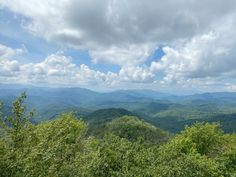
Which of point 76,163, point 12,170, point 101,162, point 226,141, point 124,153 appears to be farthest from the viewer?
point 226,141

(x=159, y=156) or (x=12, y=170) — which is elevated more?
(x=12, y=170)

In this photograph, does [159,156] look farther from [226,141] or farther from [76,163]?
[226,141]

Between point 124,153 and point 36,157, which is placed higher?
point 36,157

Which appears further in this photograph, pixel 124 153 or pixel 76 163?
pixel 124 153

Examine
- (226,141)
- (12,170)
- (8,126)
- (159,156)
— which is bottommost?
(226,141)

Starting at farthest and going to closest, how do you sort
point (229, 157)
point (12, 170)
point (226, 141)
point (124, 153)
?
point (226, 141)
point (229, 157)
point (124, 153)
point (12, 170)

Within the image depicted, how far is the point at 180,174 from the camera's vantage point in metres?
26.8

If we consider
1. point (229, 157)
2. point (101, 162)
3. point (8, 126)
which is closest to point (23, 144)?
point (8, 126)

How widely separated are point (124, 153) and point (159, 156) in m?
5.12

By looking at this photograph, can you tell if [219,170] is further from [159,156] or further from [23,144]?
[23,144]

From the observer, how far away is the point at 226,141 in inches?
2537

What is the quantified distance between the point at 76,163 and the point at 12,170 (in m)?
7.05

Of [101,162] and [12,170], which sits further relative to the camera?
[101,162]

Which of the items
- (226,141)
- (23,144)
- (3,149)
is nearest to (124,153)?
(23,144)
